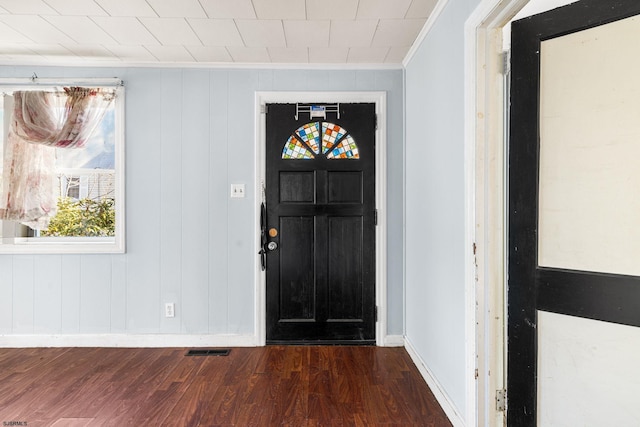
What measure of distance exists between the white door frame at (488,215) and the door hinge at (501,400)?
0.7 inches

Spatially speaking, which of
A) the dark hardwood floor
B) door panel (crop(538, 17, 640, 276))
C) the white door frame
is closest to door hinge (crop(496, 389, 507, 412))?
the white door frame

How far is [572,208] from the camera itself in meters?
1.42

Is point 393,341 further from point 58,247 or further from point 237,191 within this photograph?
point 58,247

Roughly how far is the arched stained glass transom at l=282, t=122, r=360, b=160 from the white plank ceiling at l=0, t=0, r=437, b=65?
0.56 meters

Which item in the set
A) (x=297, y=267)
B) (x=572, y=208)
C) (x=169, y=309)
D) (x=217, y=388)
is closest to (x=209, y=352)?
(x=169, y=309)

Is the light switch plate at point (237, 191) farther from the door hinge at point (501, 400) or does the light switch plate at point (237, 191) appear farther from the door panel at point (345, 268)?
the door hinge at point (501, 400)

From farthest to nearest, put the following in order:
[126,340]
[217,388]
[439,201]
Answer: [126,340]
[217,388]
[439,201]

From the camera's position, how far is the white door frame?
1787 millimetres

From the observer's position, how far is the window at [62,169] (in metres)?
3.07

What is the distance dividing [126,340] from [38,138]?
180 cm

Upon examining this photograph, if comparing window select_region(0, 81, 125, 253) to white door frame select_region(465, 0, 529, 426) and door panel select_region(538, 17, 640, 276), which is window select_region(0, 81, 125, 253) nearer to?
white door frame select_region(465, 0, 529, 426)

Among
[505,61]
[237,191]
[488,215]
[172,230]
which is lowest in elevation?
[172,230]

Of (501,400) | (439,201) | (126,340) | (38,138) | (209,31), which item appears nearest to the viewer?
(501,400)

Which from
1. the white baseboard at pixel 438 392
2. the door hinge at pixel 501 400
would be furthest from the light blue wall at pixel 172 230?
the door hinge at pixel 501 400
